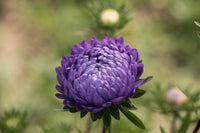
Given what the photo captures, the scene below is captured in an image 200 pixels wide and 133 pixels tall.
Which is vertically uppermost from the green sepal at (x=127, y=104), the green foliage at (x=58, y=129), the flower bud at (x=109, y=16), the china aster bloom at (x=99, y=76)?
the flower bud at (x=109, y=16)

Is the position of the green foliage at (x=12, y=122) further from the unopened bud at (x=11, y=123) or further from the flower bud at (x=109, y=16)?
the flower bud at (x=109, y=16)

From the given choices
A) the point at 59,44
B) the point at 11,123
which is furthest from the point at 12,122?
the point at 59,44

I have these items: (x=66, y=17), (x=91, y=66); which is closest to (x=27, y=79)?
(x=66, y=17)

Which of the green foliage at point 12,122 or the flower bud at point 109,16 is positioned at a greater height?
the flower bud at point 109,16

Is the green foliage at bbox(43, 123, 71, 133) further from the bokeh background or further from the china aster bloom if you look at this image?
the china aster bloom

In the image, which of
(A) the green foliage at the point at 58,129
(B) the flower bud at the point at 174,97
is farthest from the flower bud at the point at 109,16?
(A) the green foliage at the point at 58,129

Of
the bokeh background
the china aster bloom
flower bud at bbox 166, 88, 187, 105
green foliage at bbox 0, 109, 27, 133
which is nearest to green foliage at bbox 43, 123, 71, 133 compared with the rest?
green foliage at bbox 0, 109, 27, 133
